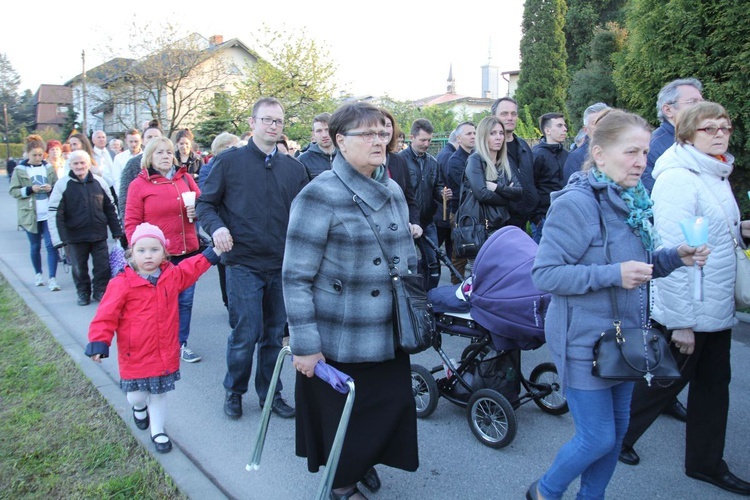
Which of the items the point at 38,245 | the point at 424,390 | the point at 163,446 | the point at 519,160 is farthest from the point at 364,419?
the point at 38,245

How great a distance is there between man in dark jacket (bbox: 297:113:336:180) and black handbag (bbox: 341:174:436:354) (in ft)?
11.2

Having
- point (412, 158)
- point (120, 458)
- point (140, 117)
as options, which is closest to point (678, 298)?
point (120, 458)

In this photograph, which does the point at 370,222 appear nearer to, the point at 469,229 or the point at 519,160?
the point at 469,229

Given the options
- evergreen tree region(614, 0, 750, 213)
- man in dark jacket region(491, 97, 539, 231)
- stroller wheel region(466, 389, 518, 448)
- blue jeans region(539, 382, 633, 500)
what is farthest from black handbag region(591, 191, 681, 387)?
evergreen tree region(614, 0, 750, 213)

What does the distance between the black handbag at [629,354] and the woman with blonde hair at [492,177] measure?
3239 millimetres

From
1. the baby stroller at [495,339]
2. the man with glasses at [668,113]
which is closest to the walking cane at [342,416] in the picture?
the baby stroller at [495,339]

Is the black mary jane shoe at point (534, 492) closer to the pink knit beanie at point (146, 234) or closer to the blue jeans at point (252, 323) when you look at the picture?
the blue jeans at point (252, 323)

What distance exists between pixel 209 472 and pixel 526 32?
25.2m

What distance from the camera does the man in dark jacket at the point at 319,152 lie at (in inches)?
238

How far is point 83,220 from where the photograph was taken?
742cm

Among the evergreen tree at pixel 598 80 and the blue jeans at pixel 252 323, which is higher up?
the evergreen tree at pixel 598 80

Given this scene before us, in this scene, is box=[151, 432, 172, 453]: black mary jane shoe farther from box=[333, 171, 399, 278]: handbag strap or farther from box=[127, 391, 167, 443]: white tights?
box=[333, 171, 399, 278]: handbag strap

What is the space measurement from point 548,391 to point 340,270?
81.4 inches

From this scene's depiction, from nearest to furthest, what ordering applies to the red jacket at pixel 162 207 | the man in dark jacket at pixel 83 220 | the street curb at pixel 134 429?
the street curb at pixel 134 429 → the red jacket at pixel 162 207 → the man in dark jacket at pixel 83 220
